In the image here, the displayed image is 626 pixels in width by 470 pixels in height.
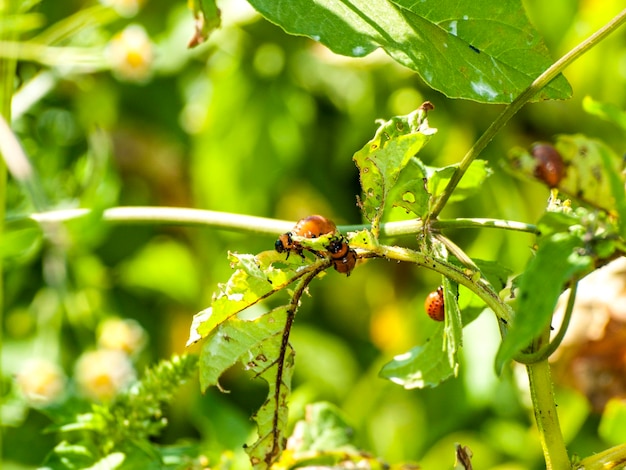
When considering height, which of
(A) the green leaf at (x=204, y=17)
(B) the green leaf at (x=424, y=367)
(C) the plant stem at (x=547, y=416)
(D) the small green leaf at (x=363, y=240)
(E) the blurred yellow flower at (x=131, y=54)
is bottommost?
(C) the plant stem at (x=547, y=416)

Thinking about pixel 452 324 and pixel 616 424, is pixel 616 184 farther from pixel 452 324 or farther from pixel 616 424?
pixel 616 424

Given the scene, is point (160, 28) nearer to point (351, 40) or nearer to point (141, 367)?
point (141, 367)

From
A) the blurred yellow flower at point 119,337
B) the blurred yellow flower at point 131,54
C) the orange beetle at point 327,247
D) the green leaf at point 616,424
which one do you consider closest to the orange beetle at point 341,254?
the orange beetle at point 327,247

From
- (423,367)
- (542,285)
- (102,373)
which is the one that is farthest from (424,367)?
(102,373)

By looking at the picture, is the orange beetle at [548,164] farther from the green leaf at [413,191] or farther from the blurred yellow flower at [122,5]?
the blurred yellow flower at [122,5]

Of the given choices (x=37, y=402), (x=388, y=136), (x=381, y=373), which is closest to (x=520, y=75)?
(x=388, y=136)

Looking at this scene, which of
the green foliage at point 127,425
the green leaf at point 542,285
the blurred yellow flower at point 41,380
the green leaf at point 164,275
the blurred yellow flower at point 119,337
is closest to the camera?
the green leaf at point 542,285

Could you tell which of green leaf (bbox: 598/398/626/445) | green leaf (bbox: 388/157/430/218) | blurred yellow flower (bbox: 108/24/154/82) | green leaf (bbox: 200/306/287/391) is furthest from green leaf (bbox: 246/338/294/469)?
blurred yellow flower (bbox: 108/24/154/82)
